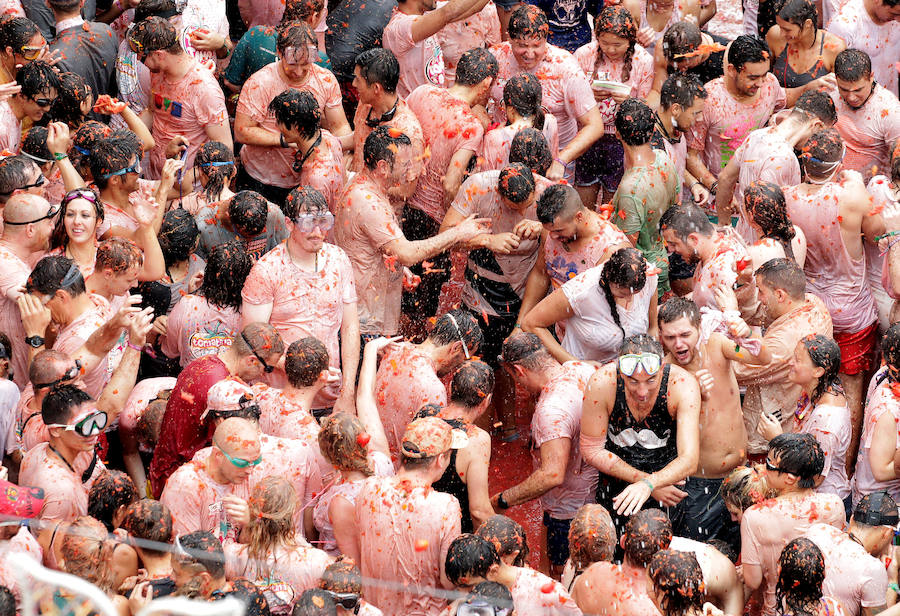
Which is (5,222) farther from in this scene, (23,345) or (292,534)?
(292,534)

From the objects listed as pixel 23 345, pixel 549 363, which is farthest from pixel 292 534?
pixel 23 345

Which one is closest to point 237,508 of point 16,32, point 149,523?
point 149,523

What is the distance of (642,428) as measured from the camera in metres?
6.21

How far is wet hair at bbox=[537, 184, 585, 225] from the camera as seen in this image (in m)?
6.97

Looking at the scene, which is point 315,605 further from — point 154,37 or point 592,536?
point 154,37

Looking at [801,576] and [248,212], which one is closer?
[801,576]

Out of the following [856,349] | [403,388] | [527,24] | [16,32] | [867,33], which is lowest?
[856,349]

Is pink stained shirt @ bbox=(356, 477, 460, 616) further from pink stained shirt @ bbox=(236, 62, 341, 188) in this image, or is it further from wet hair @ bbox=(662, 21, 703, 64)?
wet hair @ bbox=(662, 21, 703, 64)

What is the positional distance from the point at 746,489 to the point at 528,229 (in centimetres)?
213

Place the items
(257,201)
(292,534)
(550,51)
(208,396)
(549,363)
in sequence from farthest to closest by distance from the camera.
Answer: (550,51), (257,201), (549,363), (208,396), (292,534)

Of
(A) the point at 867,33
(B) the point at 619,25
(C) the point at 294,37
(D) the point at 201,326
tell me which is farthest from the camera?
(A) the point at 867,33

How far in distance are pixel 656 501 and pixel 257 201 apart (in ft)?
9.38

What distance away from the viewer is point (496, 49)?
8.90 m

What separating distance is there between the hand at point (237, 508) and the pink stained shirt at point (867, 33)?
20.5 ft
